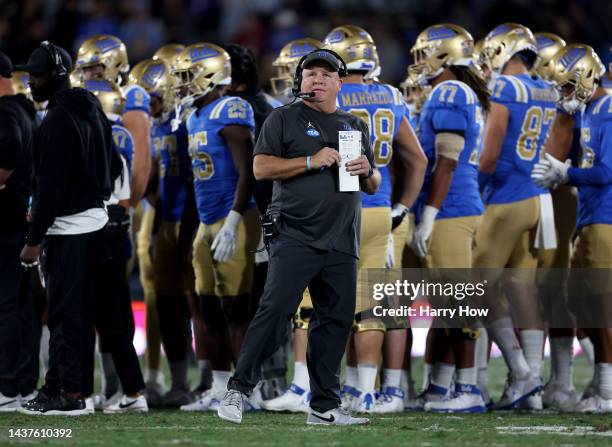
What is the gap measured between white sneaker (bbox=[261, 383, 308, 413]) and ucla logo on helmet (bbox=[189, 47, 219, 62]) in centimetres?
235

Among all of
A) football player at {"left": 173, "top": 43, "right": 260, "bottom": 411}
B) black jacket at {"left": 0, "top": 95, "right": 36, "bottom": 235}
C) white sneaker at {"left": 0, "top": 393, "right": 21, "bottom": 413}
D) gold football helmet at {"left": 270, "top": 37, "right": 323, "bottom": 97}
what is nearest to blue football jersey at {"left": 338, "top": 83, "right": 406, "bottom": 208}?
football player at {"left": 173, "top": 43, "right": 260, "bottom": 411}

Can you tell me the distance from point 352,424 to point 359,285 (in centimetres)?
139

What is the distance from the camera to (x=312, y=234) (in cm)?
689

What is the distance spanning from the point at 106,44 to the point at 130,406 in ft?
9.93

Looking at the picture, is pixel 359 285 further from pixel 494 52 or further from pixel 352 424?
pixel 494 52

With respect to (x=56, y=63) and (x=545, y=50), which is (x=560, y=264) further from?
(x=56, y=63)

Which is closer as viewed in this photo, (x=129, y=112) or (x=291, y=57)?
(x=129, y=112)

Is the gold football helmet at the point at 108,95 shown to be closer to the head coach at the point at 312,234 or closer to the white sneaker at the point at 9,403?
the white sneaker at the point at 9,403

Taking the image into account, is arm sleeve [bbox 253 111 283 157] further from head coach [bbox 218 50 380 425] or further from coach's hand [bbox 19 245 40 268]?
coach's hand [bbox 19 245 40 268]

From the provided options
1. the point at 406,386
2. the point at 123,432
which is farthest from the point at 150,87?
the point at 123,432

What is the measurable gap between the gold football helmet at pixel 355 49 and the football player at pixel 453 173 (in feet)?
1.93

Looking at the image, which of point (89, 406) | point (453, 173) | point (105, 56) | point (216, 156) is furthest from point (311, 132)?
point (105, 56)

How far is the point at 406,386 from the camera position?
928cm

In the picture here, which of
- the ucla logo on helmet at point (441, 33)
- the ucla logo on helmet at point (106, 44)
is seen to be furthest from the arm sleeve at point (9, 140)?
the ucla logo on helmet at point (441, 33)
